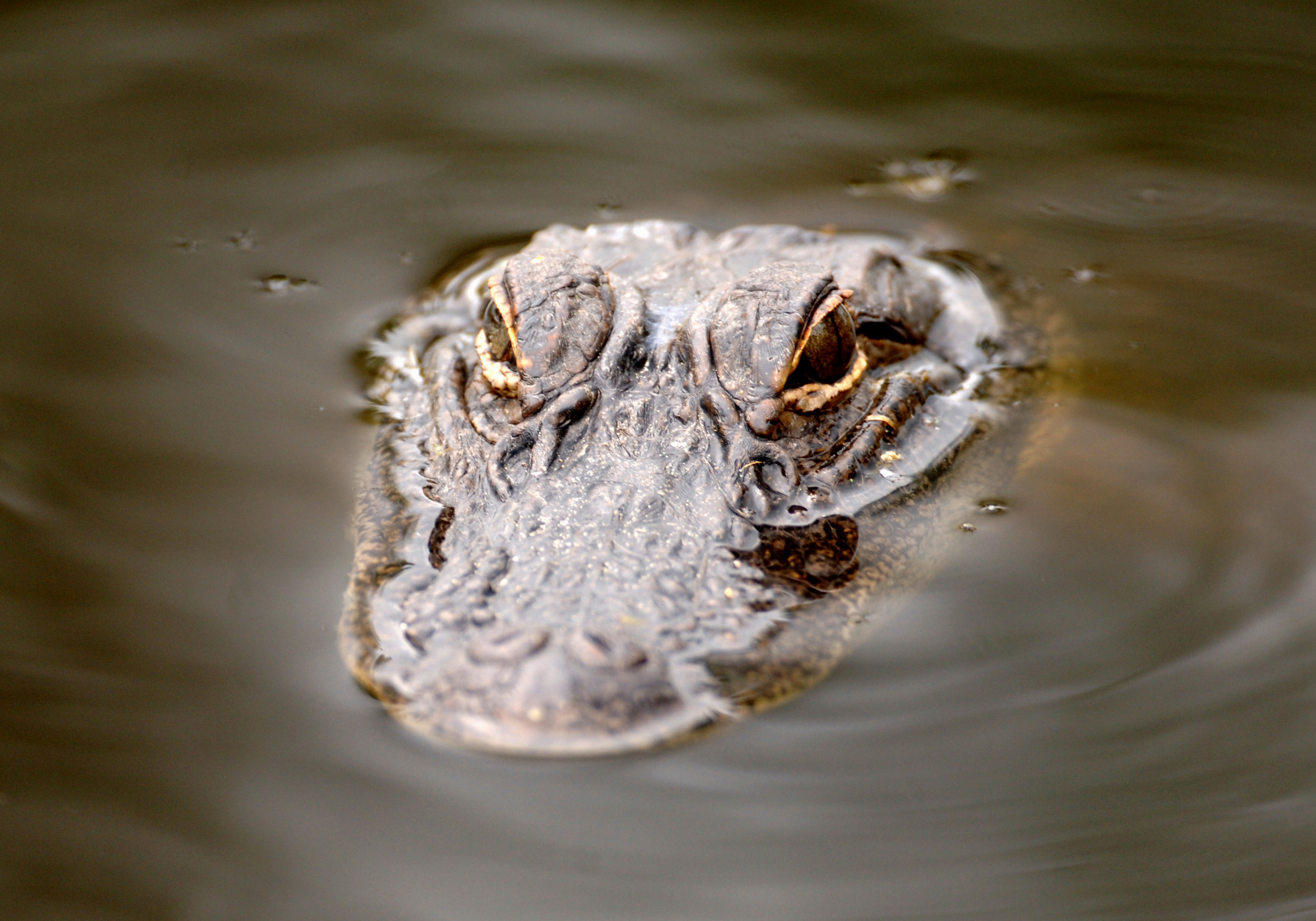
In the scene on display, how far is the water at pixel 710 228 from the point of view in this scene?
8.45 ft

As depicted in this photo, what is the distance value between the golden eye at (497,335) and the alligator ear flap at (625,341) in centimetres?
33

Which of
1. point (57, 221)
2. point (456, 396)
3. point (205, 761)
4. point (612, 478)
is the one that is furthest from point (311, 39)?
point (205, 761)

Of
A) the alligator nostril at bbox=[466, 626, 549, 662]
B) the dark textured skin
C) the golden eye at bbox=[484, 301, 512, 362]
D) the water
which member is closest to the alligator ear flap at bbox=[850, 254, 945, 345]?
the dark textured skin

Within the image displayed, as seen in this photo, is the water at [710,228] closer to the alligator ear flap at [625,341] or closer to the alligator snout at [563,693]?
the alligator snout at [563,693]

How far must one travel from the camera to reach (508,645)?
98.9 inches

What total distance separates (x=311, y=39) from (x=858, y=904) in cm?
551

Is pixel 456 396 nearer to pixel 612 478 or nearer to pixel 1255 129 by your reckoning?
pixel 612 478

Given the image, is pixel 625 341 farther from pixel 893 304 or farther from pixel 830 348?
pixel 893 304

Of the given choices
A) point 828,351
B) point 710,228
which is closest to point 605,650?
point 828,351

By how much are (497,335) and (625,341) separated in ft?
1.58

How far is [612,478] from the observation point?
10.1ft

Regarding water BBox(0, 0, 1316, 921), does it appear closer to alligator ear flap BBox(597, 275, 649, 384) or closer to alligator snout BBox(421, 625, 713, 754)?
alligator snout BBox(421, 625, 713, 754)

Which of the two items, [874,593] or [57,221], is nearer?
[874,593]

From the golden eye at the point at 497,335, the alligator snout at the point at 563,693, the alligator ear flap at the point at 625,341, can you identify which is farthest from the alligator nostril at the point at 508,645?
the golden eye at the point at 497,335
